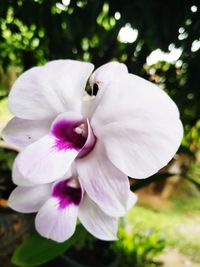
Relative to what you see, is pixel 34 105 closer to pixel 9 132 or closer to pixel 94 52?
pixel 9 132

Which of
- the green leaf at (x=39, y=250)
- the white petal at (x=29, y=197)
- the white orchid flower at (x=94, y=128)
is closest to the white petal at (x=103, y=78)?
the white orchid flower at (x=94, y=128)

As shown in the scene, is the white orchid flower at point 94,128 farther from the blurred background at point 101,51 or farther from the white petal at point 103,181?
the blurred background at point 101,51

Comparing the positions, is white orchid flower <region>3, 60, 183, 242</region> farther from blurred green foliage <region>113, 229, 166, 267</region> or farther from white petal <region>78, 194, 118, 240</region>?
blurred green foliage <region>113, 229, 166, 267</region>

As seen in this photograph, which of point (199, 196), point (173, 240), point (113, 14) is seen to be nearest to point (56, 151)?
point (113, 14)

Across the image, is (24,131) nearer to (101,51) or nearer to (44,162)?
(44,162)

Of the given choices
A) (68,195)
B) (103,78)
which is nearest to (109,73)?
(103,78)
